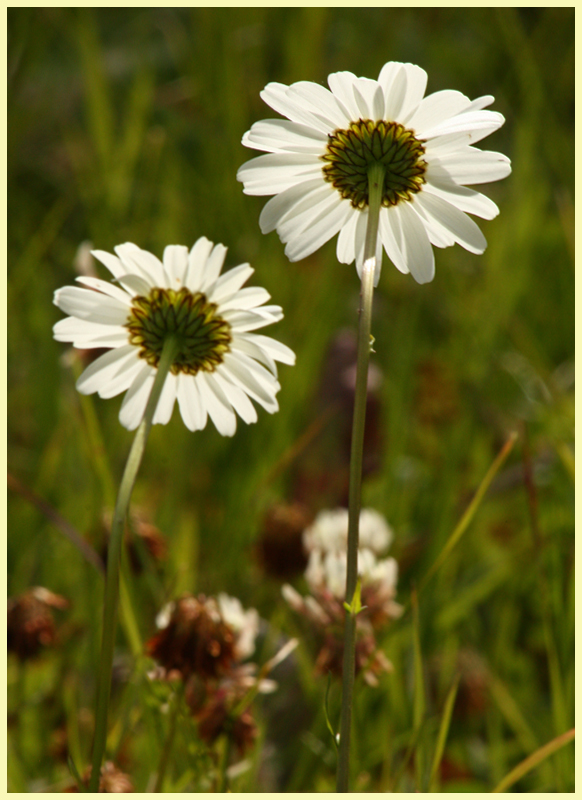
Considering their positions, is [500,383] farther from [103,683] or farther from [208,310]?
[103,683]

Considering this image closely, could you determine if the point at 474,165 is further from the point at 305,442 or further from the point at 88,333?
the point at 305,442

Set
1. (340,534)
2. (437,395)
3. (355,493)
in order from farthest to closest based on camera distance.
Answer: (437,395) < (340,534) < (355,493)

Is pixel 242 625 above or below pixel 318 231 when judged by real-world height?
below

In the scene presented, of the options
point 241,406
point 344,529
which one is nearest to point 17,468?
point 344,529

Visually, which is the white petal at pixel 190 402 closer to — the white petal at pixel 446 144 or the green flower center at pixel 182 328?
the green flower center at pixel 182 328

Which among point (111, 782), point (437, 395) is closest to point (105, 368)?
point (111, 782)

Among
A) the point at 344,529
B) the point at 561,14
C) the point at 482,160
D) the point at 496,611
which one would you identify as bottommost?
the point at 496,611
